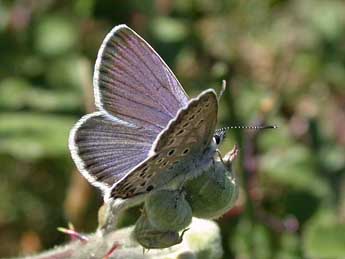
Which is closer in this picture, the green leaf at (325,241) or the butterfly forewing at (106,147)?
the butterfly forewing at (106,147)


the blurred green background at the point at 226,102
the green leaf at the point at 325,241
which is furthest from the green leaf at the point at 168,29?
the green leaf at the point at 325,241

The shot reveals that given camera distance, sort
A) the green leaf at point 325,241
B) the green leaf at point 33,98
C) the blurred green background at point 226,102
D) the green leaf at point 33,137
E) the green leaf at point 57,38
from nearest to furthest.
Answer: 1. the green leaf at point 325,241
2. the blurred green background at point 226,102
3. the green leaf at point 33,137
4. the green leaf at point 33,98
5. the green leaf at point 57,38

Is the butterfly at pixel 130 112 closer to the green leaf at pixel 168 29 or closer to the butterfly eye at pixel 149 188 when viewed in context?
the butterfly eye at pixel 149 188

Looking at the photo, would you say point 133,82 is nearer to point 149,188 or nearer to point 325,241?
point 149,188

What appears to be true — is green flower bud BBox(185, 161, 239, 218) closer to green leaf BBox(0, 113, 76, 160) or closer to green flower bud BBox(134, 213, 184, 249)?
green flower bud BBox(134, 213, 184, 249)

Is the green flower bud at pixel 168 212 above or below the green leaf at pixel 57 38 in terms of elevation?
above

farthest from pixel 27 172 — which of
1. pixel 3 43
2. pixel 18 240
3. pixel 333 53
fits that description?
pixel 333 53

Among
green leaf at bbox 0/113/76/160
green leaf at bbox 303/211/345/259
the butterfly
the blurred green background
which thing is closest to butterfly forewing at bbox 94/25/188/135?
the butterfly

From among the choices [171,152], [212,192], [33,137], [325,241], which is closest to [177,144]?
[171,152]
